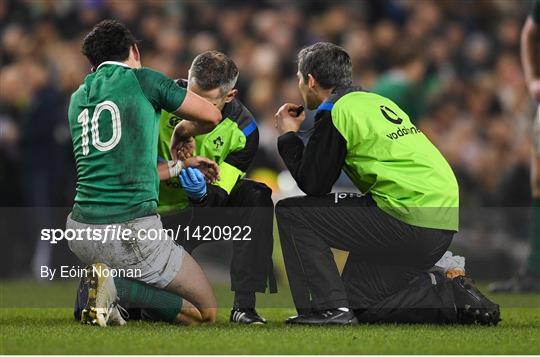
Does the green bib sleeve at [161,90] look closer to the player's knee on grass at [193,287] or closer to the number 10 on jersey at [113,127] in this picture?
the number 10 on jersey at [113,127]

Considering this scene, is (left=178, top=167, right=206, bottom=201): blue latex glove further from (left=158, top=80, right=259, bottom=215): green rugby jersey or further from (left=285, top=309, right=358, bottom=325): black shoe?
(left=285, top=309, right=358, bottom=325): black shoe

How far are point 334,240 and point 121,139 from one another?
1.21 meters

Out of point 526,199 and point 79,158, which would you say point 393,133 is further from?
point 526,199

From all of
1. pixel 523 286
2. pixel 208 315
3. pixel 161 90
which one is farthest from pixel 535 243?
pixel 161 90

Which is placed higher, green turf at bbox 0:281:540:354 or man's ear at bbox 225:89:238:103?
man's ear at bbox 225:89:238:103

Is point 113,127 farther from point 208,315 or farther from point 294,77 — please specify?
point 294,77

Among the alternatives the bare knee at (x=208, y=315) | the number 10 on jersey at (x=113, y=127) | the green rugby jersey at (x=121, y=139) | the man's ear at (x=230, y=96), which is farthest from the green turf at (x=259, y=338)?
the man's ear at (x=230, y=96)

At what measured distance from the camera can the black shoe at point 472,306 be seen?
6340 mm

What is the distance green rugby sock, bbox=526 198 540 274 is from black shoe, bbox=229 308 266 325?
337 cm

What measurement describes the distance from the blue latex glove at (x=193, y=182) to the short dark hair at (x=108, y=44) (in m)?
0.69

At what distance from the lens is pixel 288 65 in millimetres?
13656

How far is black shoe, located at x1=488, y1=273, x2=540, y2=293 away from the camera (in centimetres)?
909

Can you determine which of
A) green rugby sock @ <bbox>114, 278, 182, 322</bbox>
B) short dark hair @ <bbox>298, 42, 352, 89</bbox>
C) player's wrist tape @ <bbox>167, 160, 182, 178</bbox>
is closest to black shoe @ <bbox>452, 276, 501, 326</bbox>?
short dark hair @ <bbox>298, 42, 352, 89</bbox>

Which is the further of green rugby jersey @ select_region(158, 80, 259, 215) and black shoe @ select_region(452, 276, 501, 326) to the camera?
green rugby jersey @ select_region(158, 80, 259, 215)
